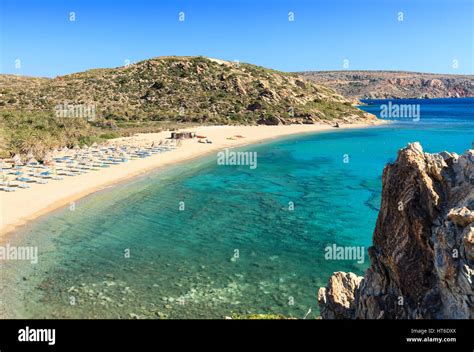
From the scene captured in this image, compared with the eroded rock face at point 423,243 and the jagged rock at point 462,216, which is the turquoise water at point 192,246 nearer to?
the eroded rock face at point 423,243

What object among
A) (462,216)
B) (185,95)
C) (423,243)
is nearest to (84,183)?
(423,243)

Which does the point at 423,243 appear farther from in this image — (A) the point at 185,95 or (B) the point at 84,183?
→ (A) the point at 185,95

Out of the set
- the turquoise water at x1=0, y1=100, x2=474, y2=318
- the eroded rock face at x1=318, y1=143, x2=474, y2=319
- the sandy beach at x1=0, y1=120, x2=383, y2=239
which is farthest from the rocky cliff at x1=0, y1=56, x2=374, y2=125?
the eroded rock face at x1=318, y1=143, x2=474, y2=319

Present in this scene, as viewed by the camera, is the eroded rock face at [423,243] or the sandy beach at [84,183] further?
the sandy beach at [84,183]

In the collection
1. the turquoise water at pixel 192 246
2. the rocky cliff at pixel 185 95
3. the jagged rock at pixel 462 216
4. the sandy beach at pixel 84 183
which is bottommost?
the turquoise water at pixel 192 246

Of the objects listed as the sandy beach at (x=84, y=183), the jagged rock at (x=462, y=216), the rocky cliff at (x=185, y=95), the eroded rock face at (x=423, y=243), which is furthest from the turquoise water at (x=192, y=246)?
the rocky cliff at (x=185, y=95)
